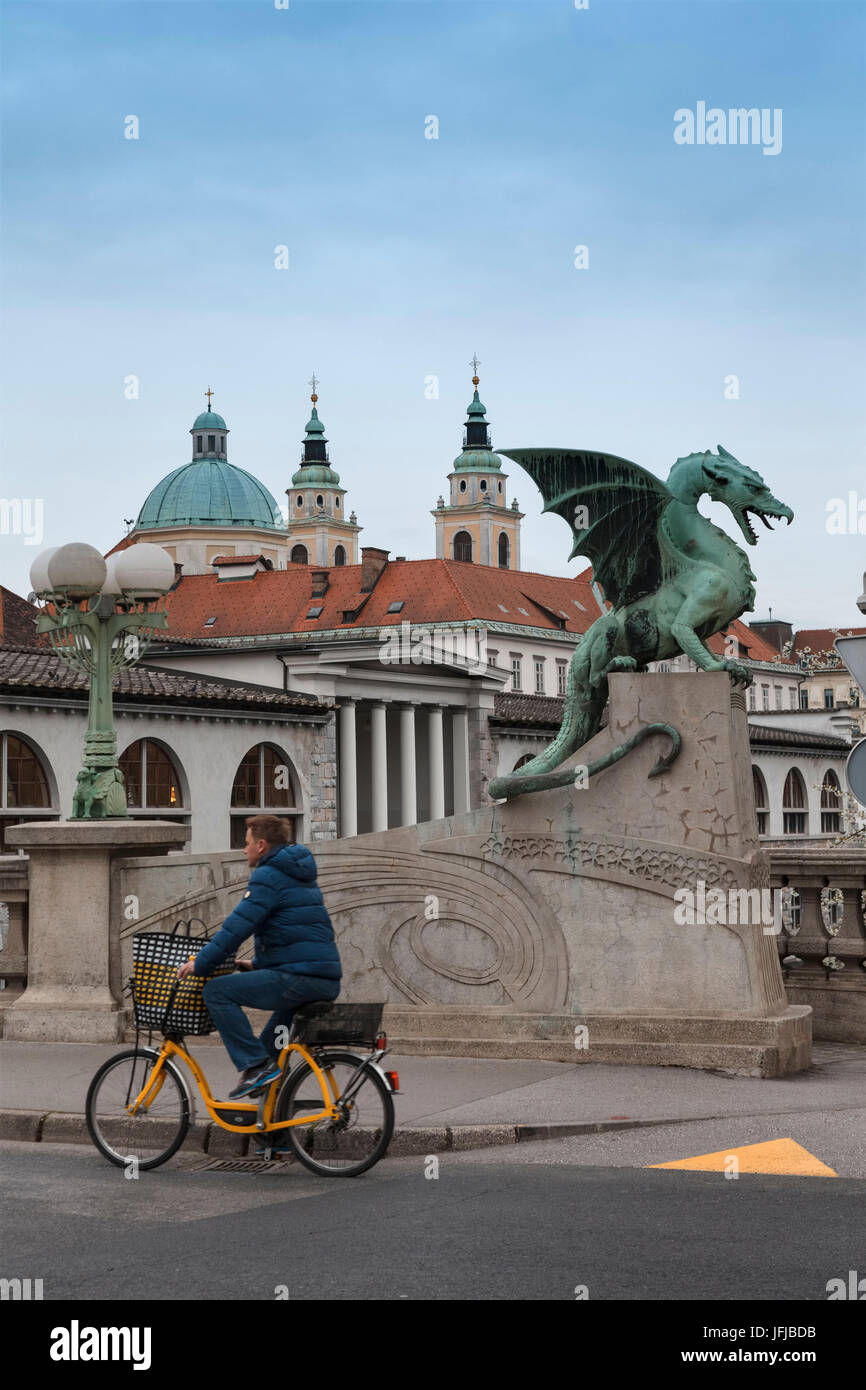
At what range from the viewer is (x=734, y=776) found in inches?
447

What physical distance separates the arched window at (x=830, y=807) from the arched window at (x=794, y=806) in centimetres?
143

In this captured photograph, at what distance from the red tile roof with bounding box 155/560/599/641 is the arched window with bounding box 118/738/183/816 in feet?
197

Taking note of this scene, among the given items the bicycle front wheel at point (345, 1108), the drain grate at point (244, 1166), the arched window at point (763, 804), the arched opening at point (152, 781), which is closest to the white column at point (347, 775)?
the arched opening at point (152, 781)

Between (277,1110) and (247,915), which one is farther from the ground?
(247,915)

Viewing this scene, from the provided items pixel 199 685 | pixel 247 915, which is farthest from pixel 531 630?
pixel 247 915

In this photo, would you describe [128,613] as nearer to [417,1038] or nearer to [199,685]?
[417,1038]

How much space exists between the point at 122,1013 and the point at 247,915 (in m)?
4.21

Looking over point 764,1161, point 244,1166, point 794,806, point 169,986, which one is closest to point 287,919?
point 169,986

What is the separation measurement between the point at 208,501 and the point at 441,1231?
143 m

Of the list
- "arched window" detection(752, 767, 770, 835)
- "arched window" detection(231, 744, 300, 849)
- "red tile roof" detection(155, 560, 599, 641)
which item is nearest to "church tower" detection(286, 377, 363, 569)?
"red tile roof" detection(155, 560, 599, 641)

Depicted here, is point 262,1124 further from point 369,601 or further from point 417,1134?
point 369,601

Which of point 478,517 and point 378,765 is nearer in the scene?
point 378,765

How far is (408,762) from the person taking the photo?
65312 millimetres

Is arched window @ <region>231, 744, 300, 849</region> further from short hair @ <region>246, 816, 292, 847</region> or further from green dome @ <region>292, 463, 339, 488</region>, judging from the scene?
green dome @ <region>292, 463, 339, 488</region>
